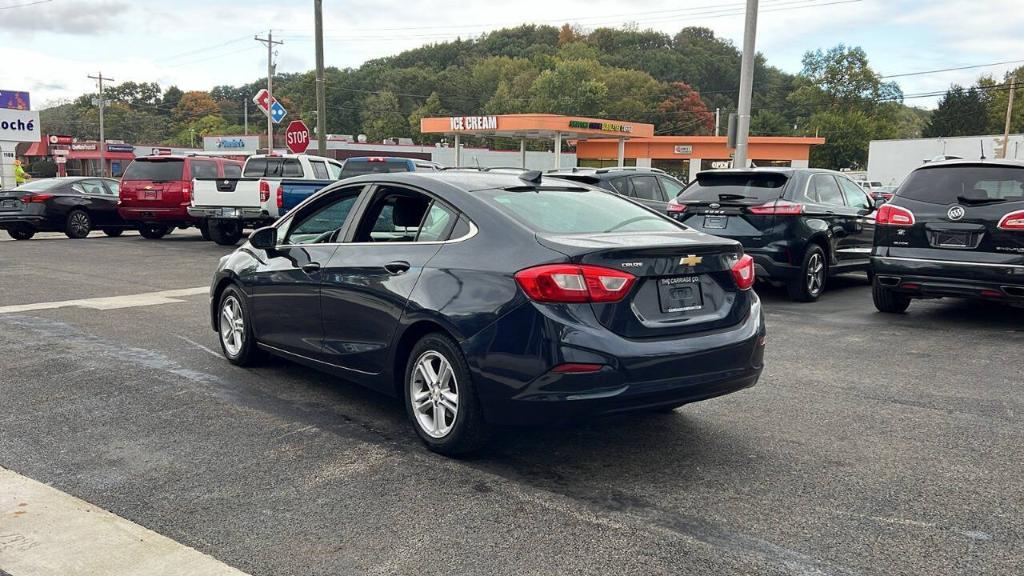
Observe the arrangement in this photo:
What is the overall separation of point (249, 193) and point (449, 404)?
1349 cm

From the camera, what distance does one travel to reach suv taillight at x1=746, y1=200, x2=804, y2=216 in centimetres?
989

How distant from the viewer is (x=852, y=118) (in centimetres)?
10719

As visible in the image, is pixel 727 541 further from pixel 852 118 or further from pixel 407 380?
pixel 852 118

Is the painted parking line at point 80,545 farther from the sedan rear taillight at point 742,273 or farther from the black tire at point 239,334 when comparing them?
the sedan rear taillight at point 742,273

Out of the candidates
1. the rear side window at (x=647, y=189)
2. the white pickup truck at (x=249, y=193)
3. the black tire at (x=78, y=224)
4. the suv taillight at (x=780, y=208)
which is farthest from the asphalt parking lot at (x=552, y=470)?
the black tire at (x=78, y=224)

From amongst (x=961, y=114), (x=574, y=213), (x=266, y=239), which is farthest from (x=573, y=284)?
(x=961, y=114)

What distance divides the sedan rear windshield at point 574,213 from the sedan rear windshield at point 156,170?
615 inches

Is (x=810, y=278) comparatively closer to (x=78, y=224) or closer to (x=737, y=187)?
(x=737, y=187)

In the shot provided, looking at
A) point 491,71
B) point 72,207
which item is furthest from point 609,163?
point 491,71

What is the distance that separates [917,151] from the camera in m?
60.3

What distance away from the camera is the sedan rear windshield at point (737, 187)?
396 inches

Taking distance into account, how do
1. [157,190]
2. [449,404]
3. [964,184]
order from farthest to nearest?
1. [157,190]
2. [964,184]
3. [449,404]

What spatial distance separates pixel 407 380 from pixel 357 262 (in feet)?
2.83

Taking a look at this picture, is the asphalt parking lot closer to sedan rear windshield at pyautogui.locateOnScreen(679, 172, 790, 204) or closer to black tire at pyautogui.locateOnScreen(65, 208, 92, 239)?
sedan rear windshield at pyautogui.locateOnScreen(679, 172, 790, 204)
